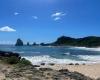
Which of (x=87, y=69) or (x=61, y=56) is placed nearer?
(x=87, y=69)

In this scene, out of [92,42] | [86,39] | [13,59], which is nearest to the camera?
[13,59]

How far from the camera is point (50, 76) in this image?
14.0 metres

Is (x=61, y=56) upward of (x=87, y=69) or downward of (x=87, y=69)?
upward

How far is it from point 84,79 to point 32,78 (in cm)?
288

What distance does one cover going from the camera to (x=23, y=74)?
14.1 metres

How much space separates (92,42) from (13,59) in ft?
517

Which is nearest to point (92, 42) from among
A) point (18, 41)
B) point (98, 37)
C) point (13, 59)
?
point (98, 37)

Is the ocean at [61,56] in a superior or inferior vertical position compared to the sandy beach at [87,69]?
superior

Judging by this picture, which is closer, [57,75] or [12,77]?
[12,77]

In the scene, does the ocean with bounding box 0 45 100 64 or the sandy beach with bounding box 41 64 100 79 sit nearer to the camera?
the sandy beach with bounding box 41 64 100 79

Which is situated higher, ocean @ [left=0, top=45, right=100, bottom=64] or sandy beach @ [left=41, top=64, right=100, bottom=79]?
ocean @ [left=0, top=45, right=100, bottom=64]

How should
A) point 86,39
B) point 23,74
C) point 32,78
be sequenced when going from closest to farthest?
point 32,78, point 23,74, point 86,39

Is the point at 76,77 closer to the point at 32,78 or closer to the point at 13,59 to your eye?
the point at 32,78

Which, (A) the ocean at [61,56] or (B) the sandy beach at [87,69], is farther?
(A) the ocean at [61,56]
